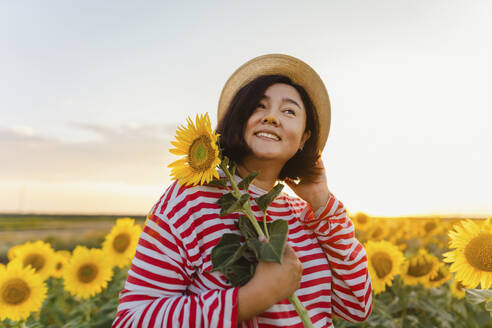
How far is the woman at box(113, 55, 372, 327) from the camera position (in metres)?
1.53

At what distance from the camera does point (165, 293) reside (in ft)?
5.48

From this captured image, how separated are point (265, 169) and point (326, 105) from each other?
753 millimetres

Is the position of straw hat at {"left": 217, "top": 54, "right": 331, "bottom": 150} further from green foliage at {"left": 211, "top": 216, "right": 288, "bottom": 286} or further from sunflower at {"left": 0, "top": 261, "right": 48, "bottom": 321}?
sunflower at {"left": 0, "top": 261, "right": 48, "bottom": 321}

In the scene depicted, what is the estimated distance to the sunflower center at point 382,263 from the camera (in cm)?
366

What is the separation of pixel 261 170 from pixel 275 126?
11.0 inches

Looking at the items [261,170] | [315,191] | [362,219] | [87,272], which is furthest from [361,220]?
[261,170]

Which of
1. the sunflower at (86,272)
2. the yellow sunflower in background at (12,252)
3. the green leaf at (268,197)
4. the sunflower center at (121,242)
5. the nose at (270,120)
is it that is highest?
the nose at (270,120)

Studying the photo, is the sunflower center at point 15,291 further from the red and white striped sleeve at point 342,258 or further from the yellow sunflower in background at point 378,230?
the yellow sunflower in background at point 378,230

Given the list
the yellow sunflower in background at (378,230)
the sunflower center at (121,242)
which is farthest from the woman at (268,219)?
the yellow sunflower in background at (378,230)

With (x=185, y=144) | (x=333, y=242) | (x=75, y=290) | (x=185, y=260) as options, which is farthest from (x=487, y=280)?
(x=75, y=290)

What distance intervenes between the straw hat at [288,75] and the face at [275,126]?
0.97ft

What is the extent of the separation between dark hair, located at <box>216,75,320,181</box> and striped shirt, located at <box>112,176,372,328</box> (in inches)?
7.6

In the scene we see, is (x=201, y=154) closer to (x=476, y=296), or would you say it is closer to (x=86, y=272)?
(x=476, y=296)

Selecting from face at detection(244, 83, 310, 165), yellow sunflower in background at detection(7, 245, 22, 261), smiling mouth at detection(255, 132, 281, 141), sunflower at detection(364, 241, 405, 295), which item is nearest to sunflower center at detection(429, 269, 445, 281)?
sunflower at detection(364, 241, 405, 295)
